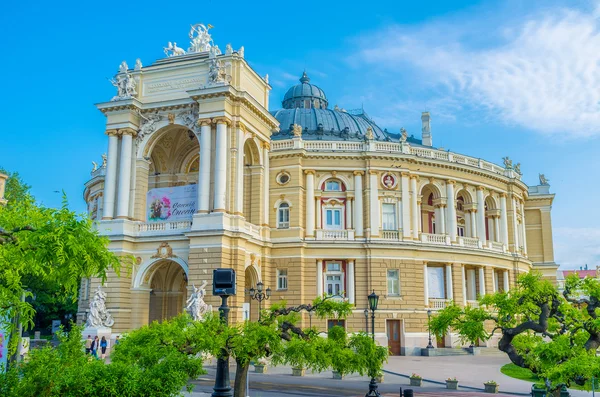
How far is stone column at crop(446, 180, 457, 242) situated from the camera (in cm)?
4994

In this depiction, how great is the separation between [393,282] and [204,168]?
17.0 meters

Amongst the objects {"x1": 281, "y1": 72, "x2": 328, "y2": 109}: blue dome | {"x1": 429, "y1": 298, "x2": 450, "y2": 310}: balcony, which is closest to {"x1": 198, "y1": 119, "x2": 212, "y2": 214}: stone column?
{"x1": 429, "y1": 298, "x2": 450, "y2": 310}: balcony

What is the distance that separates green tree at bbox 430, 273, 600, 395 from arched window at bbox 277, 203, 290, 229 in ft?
90.9

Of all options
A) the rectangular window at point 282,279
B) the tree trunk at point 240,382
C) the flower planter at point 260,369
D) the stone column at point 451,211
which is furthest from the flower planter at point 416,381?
the stone column at point 451,211

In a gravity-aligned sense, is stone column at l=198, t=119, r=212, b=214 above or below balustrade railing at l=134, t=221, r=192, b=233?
above

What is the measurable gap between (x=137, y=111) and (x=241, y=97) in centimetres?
790

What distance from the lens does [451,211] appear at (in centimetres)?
5019

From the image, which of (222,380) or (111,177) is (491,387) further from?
(111,177)

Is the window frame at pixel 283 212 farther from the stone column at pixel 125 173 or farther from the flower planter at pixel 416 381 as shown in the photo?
the flower planter at pixel 416 381

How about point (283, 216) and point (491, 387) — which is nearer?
point (491, 387)

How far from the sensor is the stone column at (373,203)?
4675 centimetres

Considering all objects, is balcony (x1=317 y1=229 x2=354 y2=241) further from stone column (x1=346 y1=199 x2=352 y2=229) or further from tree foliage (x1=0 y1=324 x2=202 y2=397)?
tree foliage (x1=0 y1=324 x2=202 y2=397)

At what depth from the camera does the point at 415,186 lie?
48781mm

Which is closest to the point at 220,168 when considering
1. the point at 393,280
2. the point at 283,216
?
the point at 283,216
